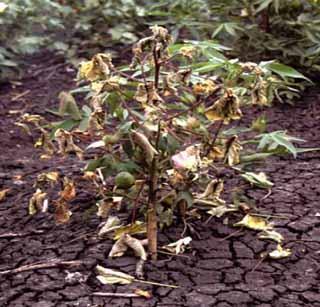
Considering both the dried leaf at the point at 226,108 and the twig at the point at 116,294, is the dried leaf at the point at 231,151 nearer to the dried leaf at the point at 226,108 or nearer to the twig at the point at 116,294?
the dried leaf at the point at 226,108

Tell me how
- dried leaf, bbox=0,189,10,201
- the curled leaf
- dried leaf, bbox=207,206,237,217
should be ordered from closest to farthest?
the curled leaf → dried leaf, bbox=207,206,237,217 → dried leaf, bbox=0,189,10,201

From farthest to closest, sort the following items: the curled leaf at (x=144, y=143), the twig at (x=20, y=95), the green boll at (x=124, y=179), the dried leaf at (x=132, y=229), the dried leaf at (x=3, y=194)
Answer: the twig at (x=20, y=95)
the dried leaf at (x=3, y=194)
the dried leaf at (x=132, y=229)
the green boll at (x=124, y=179)
the curled leaf at (x=144, y=143)

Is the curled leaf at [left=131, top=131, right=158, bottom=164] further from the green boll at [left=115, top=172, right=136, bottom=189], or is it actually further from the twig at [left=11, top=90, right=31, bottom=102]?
the twig at [left=11, top=90, right=31, bottom=102]

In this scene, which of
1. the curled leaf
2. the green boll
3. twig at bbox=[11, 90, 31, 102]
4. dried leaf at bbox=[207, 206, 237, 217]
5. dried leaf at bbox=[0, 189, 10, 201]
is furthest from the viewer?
A: twig at bbox=[11, 90, 31, 102]

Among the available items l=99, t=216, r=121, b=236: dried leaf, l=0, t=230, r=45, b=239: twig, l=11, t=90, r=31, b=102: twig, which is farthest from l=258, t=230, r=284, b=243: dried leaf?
l=11, t=90, r=31, b=102: twig

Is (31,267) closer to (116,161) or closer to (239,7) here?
(116,161)

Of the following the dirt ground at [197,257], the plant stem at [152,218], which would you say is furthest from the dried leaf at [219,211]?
the plant stem at [152,218]

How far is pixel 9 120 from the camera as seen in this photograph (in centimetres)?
350

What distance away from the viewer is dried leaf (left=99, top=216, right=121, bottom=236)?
193cm

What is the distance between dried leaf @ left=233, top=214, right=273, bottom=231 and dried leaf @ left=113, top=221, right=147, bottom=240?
0.25 meters

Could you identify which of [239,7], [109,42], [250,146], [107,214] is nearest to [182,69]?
[107,214]

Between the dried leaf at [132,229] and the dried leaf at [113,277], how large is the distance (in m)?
0.13

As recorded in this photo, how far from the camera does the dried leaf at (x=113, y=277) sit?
1729 mm

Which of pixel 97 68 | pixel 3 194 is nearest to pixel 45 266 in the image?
pixel 97 68
